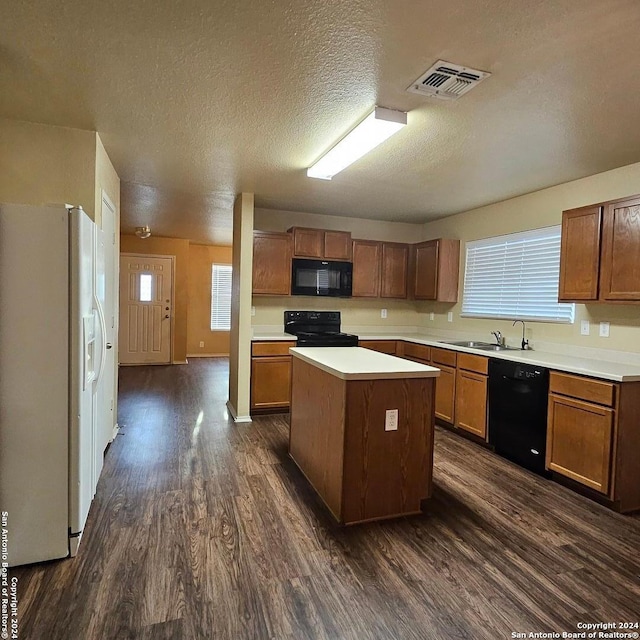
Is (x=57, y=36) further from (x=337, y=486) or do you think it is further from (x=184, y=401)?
(x=184, y=401)

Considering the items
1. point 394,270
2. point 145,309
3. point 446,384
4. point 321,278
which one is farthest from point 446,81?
point 145,309

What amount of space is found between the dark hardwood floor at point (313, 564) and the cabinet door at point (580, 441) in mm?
170

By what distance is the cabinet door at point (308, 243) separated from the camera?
15.8ft

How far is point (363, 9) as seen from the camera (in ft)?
5.01

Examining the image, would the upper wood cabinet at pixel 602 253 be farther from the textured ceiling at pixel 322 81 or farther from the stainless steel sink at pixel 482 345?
the stainless steel sink at pixel 482 345

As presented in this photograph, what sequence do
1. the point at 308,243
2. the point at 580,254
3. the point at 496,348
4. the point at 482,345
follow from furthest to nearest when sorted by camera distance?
the point at 308,243 → the point at 482,345 → the point at 496,348 → the point at 580,254

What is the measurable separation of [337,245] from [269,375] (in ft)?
5.84

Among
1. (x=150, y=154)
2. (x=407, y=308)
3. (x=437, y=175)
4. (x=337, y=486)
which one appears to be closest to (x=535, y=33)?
(x=437, y=175)

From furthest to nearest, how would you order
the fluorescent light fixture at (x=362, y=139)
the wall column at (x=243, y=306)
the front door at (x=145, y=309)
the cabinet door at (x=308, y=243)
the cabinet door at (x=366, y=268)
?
the front door at (x=145, y=309), the cabinet door at (x=366, y=268), the cabinet door at (x=308, y=243), the wall column at (x=243, y=306), the fluorescent light fixture at (x=362, y=139)

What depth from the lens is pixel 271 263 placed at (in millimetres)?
4746

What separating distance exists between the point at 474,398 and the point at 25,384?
11.1ft

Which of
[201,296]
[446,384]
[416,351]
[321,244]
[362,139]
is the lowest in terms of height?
[446,384]

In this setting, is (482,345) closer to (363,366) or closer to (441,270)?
(441,270)

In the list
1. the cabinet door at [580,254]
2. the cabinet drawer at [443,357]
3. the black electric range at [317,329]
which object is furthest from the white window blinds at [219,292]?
the cabinet door at [580,254]
